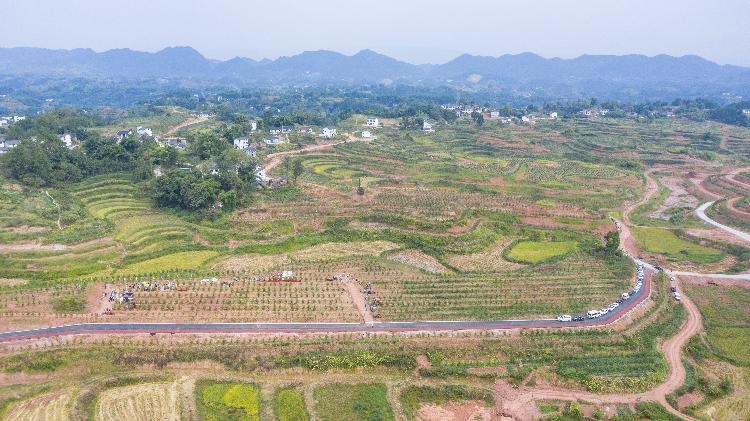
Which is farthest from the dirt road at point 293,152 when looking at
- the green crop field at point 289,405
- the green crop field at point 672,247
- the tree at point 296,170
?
the green crop field at point 672,247

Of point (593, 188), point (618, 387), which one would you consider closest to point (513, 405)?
point (618, 387)

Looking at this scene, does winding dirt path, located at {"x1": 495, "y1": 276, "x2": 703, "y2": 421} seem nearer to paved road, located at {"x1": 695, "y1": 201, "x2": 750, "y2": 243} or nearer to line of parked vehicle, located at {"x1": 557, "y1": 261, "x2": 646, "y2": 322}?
line of parked vehicle, located at {"x1": 557, "y1": 261, "x2": 646, "y2": 322}

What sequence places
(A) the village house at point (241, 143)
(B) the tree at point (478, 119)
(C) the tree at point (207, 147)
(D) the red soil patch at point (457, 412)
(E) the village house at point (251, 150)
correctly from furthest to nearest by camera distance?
(B) the tree at point (478, 119)
(A) the village house at point (241, 143)
(E) the village house at point (251, 150)
(C) the tree at point (207, 147)
(D) the red soil patch at point (457, 412)

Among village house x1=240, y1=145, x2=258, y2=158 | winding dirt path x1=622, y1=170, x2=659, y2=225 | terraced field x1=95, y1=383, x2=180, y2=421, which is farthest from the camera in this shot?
village house x1=240, y1=145, x2=258, y2=158

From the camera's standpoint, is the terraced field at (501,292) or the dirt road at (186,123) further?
the dirt road at (186,123)

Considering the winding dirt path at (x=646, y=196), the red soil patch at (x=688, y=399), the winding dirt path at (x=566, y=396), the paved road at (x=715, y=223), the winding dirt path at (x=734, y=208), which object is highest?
the winding dirt path at (x=734, y=208)

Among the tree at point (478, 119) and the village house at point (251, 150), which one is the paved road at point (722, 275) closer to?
the village house at point (251, 150)

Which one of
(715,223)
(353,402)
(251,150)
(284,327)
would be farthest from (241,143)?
(715,223)

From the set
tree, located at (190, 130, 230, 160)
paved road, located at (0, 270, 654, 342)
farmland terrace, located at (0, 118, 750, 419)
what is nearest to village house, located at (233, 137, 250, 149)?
tree, located at (190, 130, 230, 160)
